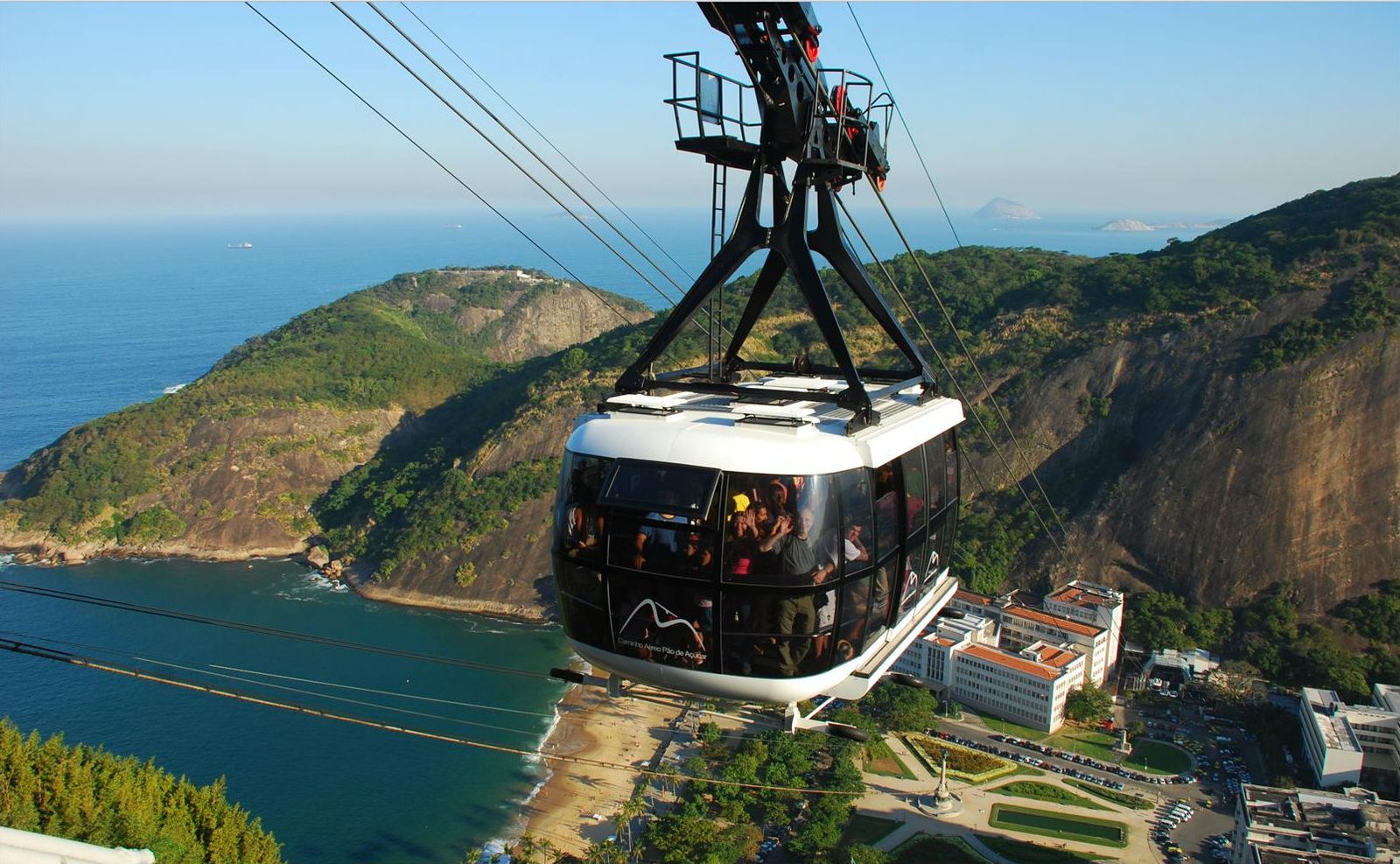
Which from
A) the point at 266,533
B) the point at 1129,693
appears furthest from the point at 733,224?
the point at 266,533

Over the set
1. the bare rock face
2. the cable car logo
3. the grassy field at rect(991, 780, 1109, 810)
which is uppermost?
the cable car logo

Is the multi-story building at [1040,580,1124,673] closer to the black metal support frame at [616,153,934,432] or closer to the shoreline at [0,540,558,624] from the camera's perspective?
the shoreline at [0,540,558,624]

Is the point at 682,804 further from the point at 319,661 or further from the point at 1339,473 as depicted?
the point at 1339,473

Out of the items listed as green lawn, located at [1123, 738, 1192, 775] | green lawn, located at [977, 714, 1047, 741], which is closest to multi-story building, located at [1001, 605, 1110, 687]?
green lawn, located at [1123, 738, 1192, 775]

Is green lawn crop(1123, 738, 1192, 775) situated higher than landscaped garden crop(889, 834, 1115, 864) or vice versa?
landscaped garden crop(889, 834, 1115, 864)

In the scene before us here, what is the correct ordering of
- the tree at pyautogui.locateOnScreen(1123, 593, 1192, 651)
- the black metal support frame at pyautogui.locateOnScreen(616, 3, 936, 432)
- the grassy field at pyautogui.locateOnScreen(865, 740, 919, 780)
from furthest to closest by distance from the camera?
the tree at pyautogui.locateOnScreen(1123, 593, 1192, 651) → the grassy field at pyautogui.locateOnScreen(865, 740, 919, 780) → the black metal support frame at pyautogui.locateOnScreen(616, 3, 936, 432)

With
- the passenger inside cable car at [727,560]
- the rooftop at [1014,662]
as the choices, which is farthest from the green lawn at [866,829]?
the passenger inside cable car at [727,560]

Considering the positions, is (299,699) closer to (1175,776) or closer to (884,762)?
(884,762)

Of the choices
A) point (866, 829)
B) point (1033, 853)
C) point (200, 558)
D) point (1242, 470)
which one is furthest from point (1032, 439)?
point (200, 558)
